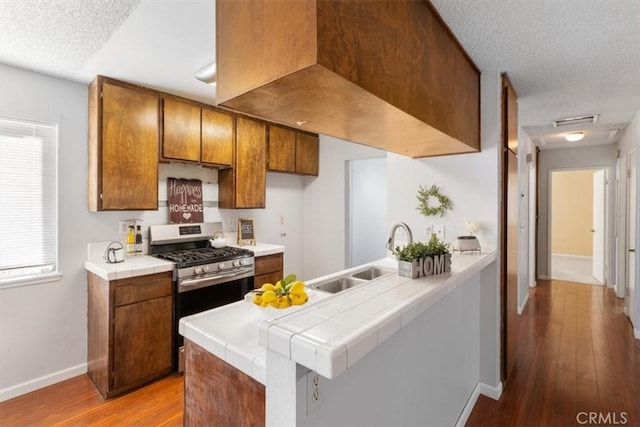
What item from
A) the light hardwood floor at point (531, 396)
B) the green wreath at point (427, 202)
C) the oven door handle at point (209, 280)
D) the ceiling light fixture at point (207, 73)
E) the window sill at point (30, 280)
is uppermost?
the ceiling light fixture at point (207, 73)

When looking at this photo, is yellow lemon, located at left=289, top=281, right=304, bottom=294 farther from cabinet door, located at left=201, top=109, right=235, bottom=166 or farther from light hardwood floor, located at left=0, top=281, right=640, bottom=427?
cabinet door, located at left=201, top=109, right=235, bottom=166

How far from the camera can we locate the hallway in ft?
7.30

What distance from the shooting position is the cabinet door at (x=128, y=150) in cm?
259

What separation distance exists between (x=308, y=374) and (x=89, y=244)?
2.68 metres

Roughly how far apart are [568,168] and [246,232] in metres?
5.63

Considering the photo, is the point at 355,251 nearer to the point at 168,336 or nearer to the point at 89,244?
the point at 168,336

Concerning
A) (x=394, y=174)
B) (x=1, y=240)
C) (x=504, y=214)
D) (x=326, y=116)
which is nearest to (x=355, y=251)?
(x=394, y=174)

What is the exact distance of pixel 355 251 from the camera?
4539mm

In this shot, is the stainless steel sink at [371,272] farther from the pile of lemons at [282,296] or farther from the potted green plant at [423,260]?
the pile of lemons at [282,296]

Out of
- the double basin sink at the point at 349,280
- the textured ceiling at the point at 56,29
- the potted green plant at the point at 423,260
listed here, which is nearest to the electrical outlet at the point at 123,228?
the textured ceiling at the point at 56,29

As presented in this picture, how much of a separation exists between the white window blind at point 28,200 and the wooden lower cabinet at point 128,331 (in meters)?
0.41

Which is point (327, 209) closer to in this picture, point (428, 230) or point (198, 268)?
point (428, 230)

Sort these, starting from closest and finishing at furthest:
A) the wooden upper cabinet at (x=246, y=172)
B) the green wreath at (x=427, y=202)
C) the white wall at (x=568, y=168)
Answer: the green wreath at (x=427, y=202)
the wooden upper cabinet at (x=246, y=172)
the white wall at (x=568, y=168)

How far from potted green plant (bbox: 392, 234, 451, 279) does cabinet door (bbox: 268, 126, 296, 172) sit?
2608mm
